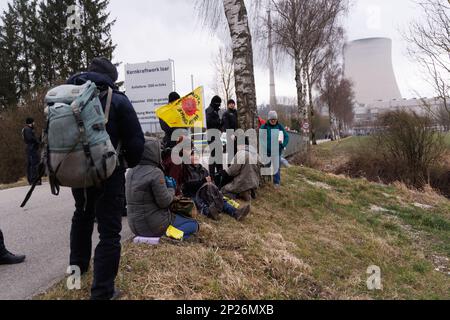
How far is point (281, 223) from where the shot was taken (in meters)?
6.61

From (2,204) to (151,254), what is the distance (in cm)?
537

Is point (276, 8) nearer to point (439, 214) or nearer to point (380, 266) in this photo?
point (439, 214)

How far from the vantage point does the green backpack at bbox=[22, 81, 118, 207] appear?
255 centimetres

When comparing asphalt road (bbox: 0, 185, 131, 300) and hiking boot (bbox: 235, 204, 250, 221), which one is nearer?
asphalt road (bbox: 0, 185, 131, 300)

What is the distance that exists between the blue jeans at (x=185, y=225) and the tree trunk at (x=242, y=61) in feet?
12.1

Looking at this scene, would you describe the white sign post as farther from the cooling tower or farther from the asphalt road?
the cooling tower

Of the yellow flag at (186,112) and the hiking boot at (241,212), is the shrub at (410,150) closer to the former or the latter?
the yellow flag at (186,112)

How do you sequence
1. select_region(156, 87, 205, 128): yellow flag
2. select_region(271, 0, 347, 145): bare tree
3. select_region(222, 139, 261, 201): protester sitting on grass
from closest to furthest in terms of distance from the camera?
select_region(156, 87, 205, 128): yellow flag < select_region(222, 139, 261, 201): protester sitting on grass < select_region(271, 0, 347, 145): bare tree

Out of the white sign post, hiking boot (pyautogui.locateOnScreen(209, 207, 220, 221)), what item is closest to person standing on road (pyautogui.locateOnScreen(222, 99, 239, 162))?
hiking boot (pyautogui.locateOnScreen(209, 207, 220, 221))

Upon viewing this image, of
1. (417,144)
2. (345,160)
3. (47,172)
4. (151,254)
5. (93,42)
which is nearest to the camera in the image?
(47,172)

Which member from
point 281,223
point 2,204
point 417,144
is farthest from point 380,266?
point 417,144

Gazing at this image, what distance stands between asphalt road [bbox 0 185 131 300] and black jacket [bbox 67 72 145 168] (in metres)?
1.56

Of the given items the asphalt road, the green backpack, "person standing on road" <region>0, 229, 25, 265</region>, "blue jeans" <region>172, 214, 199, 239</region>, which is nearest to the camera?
the green backpack

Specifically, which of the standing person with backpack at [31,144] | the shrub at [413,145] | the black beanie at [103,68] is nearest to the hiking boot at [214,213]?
the black beanie at [103,68]
